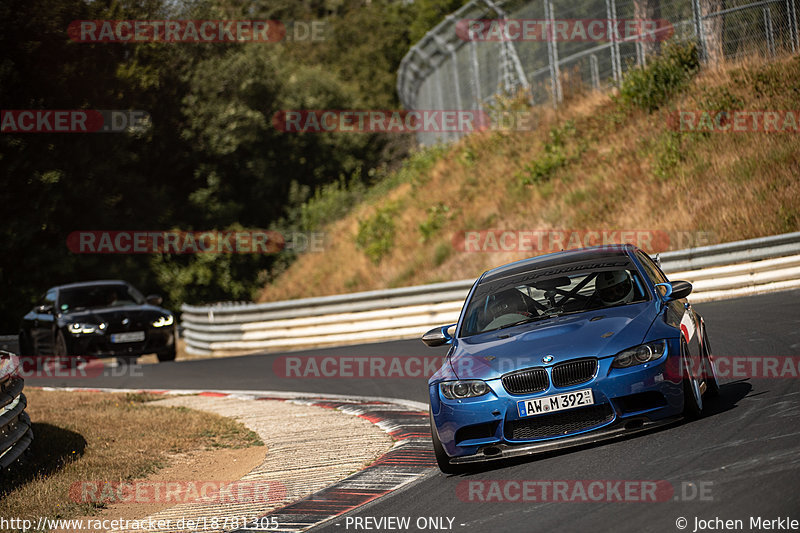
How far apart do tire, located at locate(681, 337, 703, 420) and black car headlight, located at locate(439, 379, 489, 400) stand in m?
1.38

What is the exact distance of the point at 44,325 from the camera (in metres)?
19.0

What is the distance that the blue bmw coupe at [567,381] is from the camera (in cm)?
655

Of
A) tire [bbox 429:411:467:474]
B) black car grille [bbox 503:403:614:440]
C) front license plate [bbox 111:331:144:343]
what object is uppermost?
front license plate [bbox 111:331:144:343]

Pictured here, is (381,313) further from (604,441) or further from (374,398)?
(604,441)

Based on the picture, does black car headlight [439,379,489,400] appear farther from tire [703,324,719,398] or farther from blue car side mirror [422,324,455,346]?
tire [703,324,719,398]

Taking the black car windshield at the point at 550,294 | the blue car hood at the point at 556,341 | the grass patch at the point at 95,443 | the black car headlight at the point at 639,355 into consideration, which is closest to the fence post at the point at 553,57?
the grass patch at the point at 95,443

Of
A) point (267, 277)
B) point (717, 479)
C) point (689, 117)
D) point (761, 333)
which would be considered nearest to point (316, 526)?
point (717, 479)

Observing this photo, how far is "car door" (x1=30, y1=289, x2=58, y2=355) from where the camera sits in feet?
61.6

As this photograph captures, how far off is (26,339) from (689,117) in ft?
48.0

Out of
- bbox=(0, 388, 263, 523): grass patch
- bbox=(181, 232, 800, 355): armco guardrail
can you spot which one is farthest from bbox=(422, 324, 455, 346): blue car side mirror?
bbox=(181, 232, 800, 355): armco guardrail

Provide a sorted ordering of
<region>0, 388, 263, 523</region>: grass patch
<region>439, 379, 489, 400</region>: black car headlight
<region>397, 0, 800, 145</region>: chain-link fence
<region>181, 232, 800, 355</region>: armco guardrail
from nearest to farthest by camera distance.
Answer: <region>439, 379, 489, 400</region>: black car headlight
<region>0, 388, 263, 523</region>: grass patch
<region>181, 232, 800, 355</region>: armco guardrail
<region>397, 0, 800, 145</region>: chain-link fence

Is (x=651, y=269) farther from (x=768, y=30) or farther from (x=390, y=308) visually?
(x=768, y=30)

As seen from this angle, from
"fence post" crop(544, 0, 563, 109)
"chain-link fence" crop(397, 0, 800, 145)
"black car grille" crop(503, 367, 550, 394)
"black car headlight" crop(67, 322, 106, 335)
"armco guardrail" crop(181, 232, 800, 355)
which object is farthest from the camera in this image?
"fence post" crop(544, 0, 563, 109)

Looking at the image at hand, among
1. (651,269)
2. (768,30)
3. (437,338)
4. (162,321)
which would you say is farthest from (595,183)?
(437,338)
